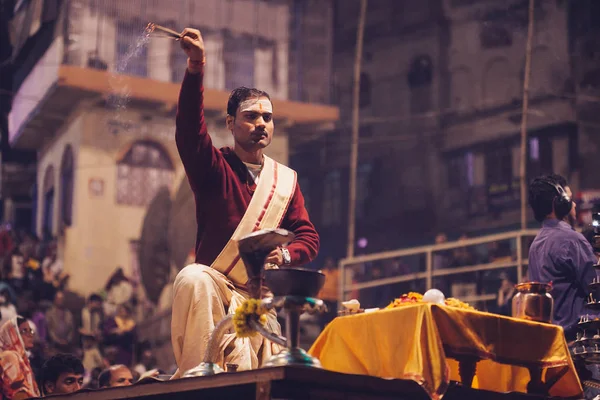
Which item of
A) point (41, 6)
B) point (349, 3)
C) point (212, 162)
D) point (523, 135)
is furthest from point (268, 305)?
point (349, 3)

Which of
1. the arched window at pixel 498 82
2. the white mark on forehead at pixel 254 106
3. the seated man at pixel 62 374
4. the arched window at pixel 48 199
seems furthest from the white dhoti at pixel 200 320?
the arched window at pixel 498 82

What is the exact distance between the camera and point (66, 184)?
17641mm

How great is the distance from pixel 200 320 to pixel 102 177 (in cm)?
1361

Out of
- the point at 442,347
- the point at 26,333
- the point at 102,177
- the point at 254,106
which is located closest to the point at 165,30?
the point at 254,106

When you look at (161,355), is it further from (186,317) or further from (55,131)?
(186,317)

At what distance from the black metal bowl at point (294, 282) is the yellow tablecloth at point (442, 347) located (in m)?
0.64

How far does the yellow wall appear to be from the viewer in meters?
17.3

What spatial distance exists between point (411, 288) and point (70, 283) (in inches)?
236

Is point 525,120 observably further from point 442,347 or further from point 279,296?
point 279,296

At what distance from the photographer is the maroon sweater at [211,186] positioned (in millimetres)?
4730

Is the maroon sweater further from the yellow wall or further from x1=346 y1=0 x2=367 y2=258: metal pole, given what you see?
x1=346 y1=0 x2=367 y2=258: metal pole

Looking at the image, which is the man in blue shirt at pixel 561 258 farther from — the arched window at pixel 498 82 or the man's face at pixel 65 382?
the arched window at pixel 498 82

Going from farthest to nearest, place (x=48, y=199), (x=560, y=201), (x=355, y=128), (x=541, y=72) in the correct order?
(x=355, y=128) → (x=48, y=199) → (x=541, y=72) → (x=560, y=201)

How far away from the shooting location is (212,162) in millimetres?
4844
